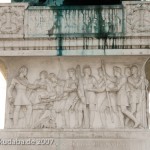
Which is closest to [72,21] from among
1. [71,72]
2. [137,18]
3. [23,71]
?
[71,72]

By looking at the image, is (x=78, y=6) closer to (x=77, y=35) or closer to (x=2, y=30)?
(x=77, y=35)

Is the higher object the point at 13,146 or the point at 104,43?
the point at 104,43

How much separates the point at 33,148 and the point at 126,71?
10.0 ft

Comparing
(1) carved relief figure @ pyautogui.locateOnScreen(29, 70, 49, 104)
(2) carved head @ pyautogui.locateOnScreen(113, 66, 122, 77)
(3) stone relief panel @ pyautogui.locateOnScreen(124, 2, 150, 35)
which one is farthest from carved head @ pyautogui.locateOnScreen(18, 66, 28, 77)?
(3) stone relief panel @ pyautogui.locateOnScreen(124, 2, 150, 35)

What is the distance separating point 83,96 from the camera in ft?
40.7

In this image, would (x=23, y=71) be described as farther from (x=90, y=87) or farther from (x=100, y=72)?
(x=100, y=72)

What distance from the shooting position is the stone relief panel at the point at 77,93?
40.4ft

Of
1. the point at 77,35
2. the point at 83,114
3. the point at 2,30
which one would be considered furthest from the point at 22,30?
the point at 83,114

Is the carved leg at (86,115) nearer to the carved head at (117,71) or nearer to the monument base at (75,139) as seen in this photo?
the monument base at (75,139)

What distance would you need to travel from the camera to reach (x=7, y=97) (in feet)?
41.1

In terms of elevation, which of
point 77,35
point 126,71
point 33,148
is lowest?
point 33,148

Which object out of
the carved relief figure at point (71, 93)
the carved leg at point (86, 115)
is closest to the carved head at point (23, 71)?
the carved relief figure at point (71, 93)

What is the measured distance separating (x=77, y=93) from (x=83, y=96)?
0.61ft

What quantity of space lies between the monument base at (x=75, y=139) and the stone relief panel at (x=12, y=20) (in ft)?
8.19
